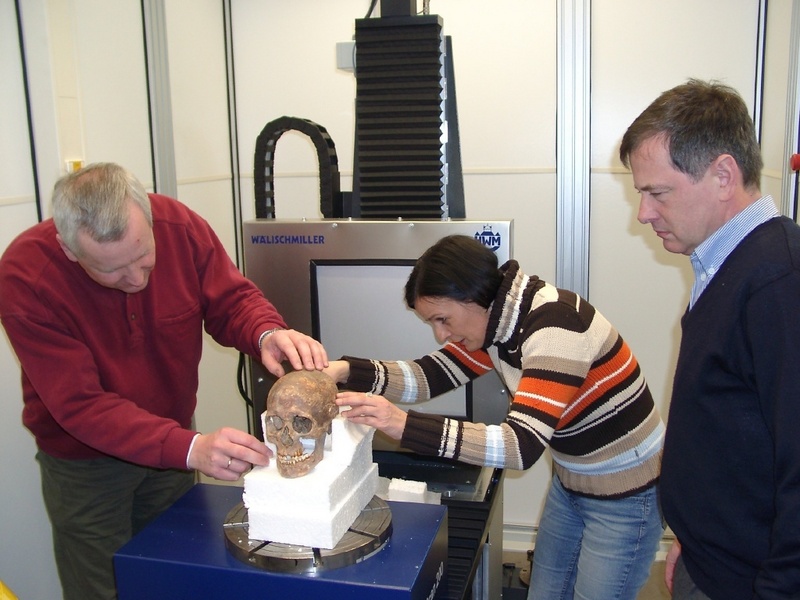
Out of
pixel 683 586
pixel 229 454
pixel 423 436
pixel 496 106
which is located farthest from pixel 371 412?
pixel 496 106

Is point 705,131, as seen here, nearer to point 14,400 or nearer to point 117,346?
point 117,346

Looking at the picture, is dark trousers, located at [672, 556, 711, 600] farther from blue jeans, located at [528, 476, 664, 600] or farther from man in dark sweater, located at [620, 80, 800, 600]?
blue jeans, located at [528, 476, 664, 600]

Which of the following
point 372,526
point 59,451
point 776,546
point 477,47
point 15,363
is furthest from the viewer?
point 477,47

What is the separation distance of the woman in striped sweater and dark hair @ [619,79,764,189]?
0.44 metres

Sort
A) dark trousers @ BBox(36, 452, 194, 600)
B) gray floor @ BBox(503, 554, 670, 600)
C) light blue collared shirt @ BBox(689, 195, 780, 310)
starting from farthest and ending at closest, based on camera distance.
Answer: gray floor @ BBox(503, 554, 670, 600)
dark trousers @ BBox(36, 452, 194, 600)
light blue collared shirt @ BBox(689, 195, 780, 310)

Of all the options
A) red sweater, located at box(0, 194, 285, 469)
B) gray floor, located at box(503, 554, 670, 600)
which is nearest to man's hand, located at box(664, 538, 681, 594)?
red sweater, located at box(0, 194, 285, 469)

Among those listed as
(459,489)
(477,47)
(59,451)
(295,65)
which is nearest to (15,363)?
(59,451)

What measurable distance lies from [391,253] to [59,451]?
3.02 feet

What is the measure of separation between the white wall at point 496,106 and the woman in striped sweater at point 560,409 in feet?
4.48

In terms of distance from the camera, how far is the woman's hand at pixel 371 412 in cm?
130

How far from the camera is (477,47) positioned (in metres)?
2.89

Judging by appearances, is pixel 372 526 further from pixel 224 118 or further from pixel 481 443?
pixel 224 118

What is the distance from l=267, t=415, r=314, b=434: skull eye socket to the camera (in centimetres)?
116

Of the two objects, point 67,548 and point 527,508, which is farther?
point 527,508
